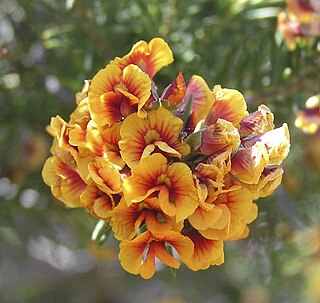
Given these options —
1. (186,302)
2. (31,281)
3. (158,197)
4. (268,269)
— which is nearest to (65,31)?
(158,197)

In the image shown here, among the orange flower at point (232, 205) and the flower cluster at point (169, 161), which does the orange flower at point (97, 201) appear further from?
the orange flower at point (232, 205)

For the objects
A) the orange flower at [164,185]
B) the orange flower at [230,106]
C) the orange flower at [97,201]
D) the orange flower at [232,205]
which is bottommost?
the orange flower at [232,205]

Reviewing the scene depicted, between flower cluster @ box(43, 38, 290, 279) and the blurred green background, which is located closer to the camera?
flower cluster @ box(43, 38, 290, 279)

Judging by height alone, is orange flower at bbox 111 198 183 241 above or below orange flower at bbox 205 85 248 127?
below

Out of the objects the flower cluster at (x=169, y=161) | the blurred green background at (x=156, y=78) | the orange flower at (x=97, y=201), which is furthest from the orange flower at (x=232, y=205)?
the blurred green background at (x=156, y=78)

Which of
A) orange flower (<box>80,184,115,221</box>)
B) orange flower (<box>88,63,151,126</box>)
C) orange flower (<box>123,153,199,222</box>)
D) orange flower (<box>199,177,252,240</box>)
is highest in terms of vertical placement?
orange flower (<box>88,63,151,126</box>)

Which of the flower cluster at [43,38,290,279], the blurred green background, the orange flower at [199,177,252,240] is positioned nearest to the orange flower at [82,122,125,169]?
the flower cluster at [43,38,290,279]

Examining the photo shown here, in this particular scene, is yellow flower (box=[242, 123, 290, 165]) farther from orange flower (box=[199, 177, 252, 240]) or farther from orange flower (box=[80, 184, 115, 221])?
orange flower (box=[80, 184, 115, 221])
